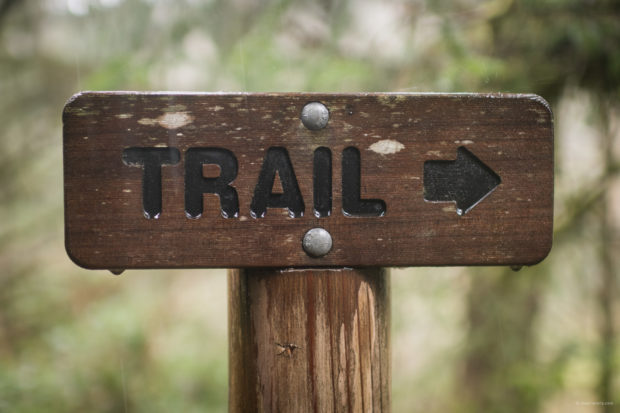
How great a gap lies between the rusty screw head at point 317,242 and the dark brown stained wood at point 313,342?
0.04 metres

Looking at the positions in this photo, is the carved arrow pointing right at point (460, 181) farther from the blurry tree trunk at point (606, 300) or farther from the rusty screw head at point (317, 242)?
the blurry tree trunk at point (606, 300)

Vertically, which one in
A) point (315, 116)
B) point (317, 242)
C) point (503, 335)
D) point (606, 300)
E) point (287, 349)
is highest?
point (315, 116)

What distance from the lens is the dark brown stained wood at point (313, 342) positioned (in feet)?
2.50

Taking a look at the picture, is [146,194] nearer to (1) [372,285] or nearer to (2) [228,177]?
(2) [228,177]

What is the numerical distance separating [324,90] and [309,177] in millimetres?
1137

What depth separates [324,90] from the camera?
1795 millimetres

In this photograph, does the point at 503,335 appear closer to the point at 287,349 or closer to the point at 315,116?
the point at 287,349

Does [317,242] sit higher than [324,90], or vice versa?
[324,90]

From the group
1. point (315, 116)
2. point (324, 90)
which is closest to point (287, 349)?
point (315, 116)

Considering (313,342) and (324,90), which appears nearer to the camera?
(313,342)

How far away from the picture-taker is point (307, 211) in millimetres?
749

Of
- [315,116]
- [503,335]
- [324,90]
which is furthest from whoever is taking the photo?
[503,335]

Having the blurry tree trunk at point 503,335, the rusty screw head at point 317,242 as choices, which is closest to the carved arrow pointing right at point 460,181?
the rusty screw head at point 317,242

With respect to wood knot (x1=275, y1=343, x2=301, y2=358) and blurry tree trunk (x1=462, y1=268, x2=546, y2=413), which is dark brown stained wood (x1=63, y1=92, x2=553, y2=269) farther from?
blurry tree trunk (x1=462, y1=268, x2=546, y2=413)
